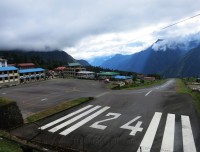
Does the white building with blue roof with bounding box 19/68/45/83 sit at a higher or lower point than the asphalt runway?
higher

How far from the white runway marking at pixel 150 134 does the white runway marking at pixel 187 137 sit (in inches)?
113

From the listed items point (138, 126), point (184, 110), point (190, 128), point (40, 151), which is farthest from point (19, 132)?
point (184, 110)

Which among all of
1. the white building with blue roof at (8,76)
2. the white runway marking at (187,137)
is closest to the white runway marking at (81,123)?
the white runway marking at (187,137)

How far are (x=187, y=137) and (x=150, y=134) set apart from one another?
352cm

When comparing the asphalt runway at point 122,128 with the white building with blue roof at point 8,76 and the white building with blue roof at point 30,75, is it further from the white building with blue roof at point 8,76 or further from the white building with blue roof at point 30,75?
the white building with blue roof at point 30,75

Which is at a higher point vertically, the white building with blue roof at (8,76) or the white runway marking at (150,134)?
the white building with blue roof at (8,76)

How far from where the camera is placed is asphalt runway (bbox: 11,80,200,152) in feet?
67.5

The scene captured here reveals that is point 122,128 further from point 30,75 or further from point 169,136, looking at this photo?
point 30,75

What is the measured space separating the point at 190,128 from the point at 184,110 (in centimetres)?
740

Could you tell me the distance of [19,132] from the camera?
25250mm

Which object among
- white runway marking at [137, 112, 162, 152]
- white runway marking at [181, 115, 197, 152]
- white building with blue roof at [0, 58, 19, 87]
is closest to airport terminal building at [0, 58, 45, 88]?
white building with blue roof at [0, 58, 19, 87]

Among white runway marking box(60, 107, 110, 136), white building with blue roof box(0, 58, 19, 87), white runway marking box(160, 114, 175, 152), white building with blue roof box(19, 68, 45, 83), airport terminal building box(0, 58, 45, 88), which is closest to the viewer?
white runway marking box(160, 114, 175, 152)

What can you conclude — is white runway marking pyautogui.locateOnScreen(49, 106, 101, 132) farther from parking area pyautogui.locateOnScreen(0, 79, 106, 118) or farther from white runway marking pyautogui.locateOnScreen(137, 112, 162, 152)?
white runway marking pyautogui.locateOnScreen(137, 112, 162, 152)

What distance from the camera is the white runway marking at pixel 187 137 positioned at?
19386 mm
